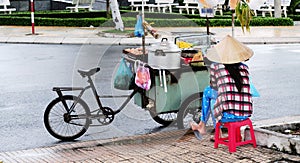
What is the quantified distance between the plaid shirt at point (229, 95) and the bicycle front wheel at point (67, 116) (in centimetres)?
186

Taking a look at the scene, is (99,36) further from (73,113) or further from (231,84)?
(231,84)

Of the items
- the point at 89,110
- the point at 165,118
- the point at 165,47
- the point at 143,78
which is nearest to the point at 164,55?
the point at 165,47

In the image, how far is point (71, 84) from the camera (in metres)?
12.4

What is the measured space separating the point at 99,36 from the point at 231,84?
46.9 ft

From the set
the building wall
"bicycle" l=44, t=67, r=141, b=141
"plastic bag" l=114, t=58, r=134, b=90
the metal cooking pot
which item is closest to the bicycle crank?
"bicycle" l=44, t=67, r=141, b=141

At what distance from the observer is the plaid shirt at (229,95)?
7020 mm

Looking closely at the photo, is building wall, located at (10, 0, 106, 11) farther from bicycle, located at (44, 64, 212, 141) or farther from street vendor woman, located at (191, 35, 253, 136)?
street vendor woman, located at (191, 35, 253, 136)

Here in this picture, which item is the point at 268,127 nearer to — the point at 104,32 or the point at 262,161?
the point at 262,161

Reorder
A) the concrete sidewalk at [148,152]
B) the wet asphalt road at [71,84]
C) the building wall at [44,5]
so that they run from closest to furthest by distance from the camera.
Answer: the concrete sidewalk at [148,152]
the wet asphalt road at [71,84]
the building wall at [44,5]

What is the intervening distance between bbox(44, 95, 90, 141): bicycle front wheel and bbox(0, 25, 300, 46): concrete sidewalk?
1054 centimetres

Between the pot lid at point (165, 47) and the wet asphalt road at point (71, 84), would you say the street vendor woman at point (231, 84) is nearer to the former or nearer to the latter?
the pot lid at point (165, 47)

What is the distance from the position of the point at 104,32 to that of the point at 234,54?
1506cm

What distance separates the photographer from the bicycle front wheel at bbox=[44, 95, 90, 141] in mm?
8031

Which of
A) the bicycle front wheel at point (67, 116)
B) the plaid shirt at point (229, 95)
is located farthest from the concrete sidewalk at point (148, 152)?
the plaid shirt at point (229, 95)
